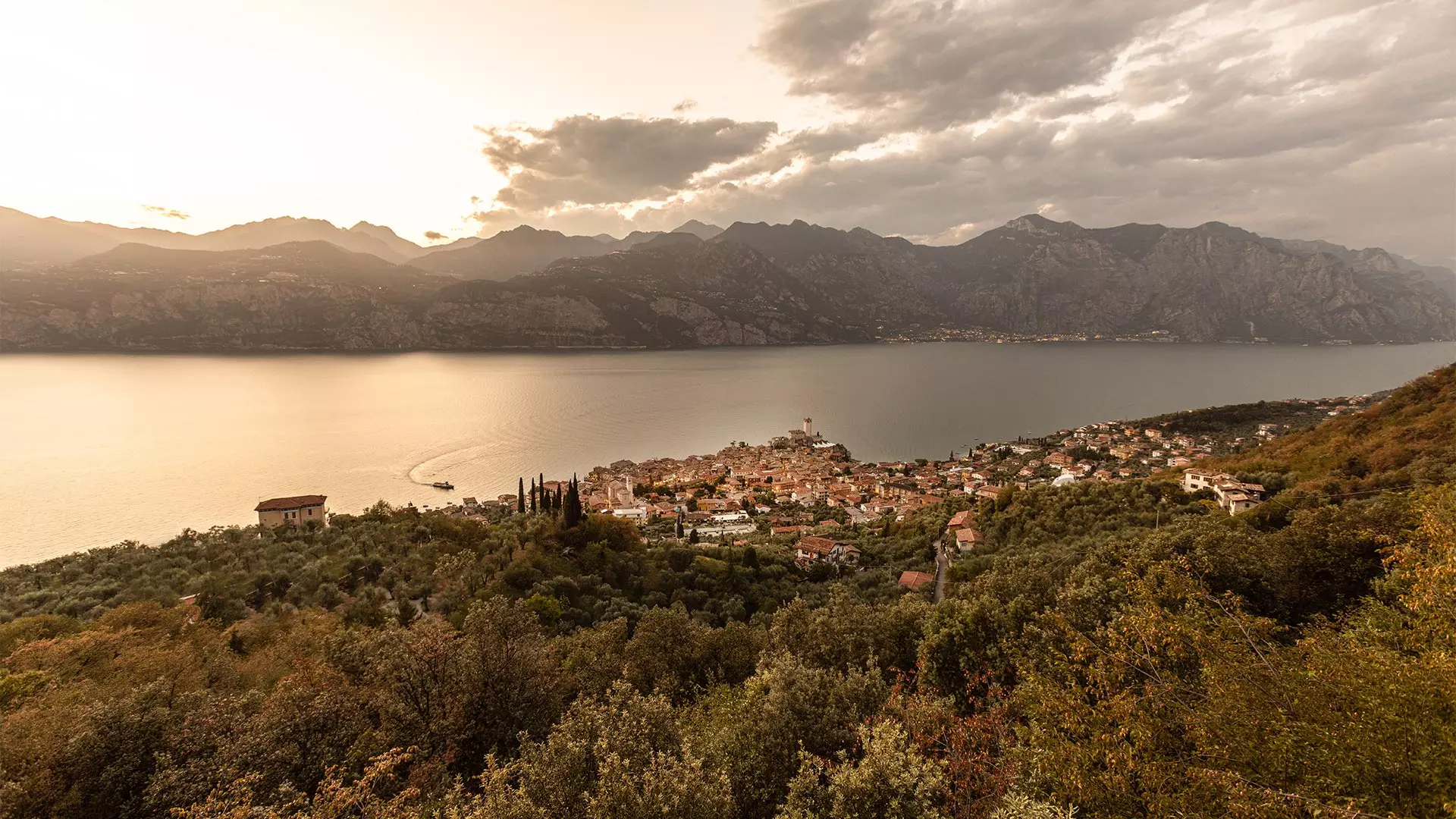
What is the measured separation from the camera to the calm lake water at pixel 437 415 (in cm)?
5366

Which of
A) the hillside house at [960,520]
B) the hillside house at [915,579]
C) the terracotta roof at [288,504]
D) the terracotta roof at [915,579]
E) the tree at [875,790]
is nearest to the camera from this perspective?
the tree at [875,790]

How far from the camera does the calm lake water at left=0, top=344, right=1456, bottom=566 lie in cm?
5366

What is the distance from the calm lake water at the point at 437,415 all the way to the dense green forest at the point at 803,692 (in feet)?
120

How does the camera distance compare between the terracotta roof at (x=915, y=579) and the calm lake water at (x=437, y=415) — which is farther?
the calm lake water at (x=437, y=415)

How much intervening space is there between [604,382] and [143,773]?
13260 centimetres

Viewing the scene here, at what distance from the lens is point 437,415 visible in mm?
95062

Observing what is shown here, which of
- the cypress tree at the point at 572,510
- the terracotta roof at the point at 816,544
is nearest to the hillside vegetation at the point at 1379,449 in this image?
the terracotta roof at the point at 816,544

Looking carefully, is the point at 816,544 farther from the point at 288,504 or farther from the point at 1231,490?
the point at 288,504

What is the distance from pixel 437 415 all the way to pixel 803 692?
328 feet

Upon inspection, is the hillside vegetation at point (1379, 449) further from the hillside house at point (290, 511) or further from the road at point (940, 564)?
the hillside house at point (290, 511)

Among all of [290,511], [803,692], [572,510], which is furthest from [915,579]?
[290,511]

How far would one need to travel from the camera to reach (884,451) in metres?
87.2

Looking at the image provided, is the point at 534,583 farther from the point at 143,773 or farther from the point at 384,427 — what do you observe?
the point at 384,427

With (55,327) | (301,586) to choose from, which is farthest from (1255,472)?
(55,327)
